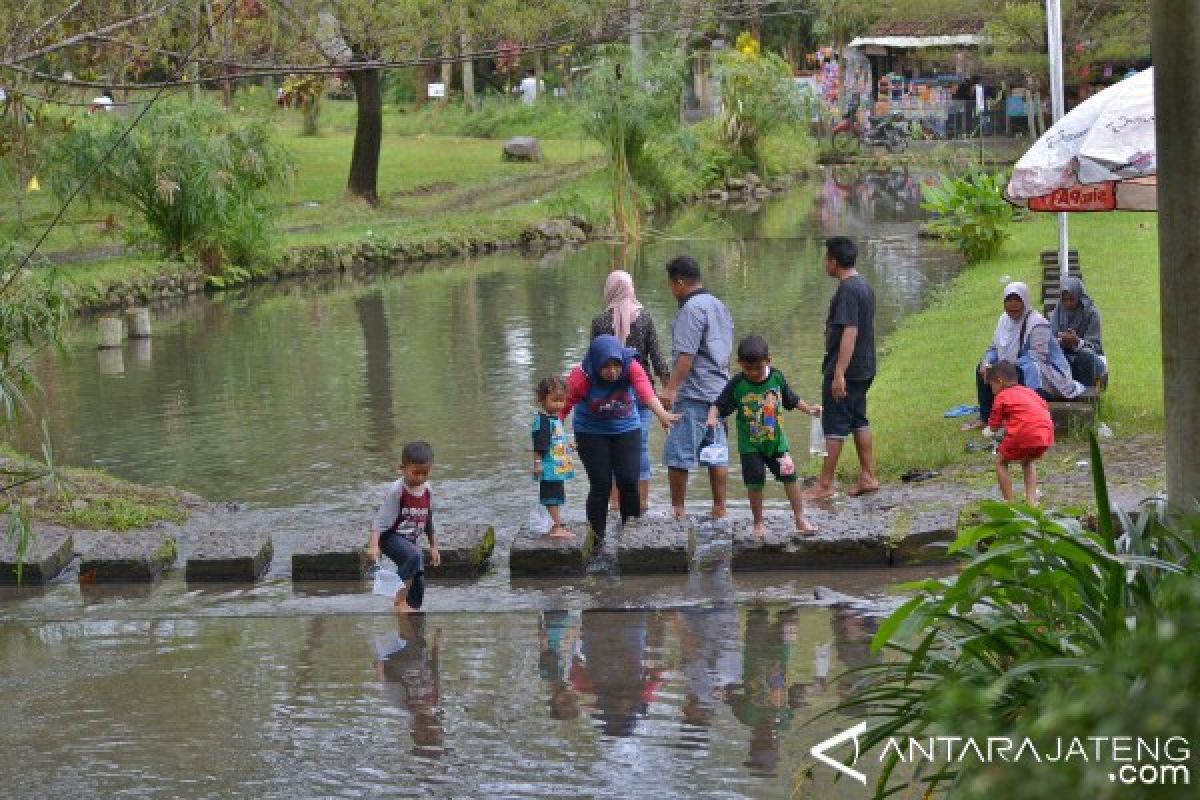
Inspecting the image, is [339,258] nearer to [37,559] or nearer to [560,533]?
[37,559]

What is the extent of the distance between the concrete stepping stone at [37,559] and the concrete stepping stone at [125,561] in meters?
0.18

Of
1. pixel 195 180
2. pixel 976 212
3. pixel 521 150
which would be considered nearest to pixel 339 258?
pixel 195 180

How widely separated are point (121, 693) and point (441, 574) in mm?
2523

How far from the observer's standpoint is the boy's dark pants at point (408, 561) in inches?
372

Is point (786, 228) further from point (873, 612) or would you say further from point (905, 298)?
point (873, 612)

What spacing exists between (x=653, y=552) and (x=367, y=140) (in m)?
27.9

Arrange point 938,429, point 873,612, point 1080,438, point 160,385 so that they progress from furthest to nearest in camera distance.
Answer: point 160,385
point 938,429
point 1080,438
point 873,612

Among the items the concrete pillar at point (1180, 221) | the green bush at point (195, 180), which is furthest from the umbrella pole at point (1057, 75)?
the green bush at point (195, 180)

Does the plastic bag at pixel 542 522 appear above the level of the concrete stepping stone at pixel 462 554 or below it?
above

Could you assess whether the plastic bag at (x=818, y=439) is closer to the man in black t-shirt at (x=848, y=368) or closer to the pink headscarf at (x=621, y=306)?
the man in black t-shirt at (x=848, y=368)

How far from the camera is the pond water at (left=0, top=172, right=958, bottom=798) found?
7.00 m

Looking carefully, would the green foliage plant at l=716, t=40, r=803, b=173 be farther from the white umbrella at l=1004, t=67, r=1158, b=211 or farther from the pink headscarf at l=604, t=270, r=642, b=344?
the pink headscarf at l=604, t=270, r=642, b=344

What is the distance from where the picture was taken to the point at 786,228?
115 feet

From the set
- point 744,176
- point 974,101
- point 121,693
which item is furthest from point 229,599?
point 974,101
